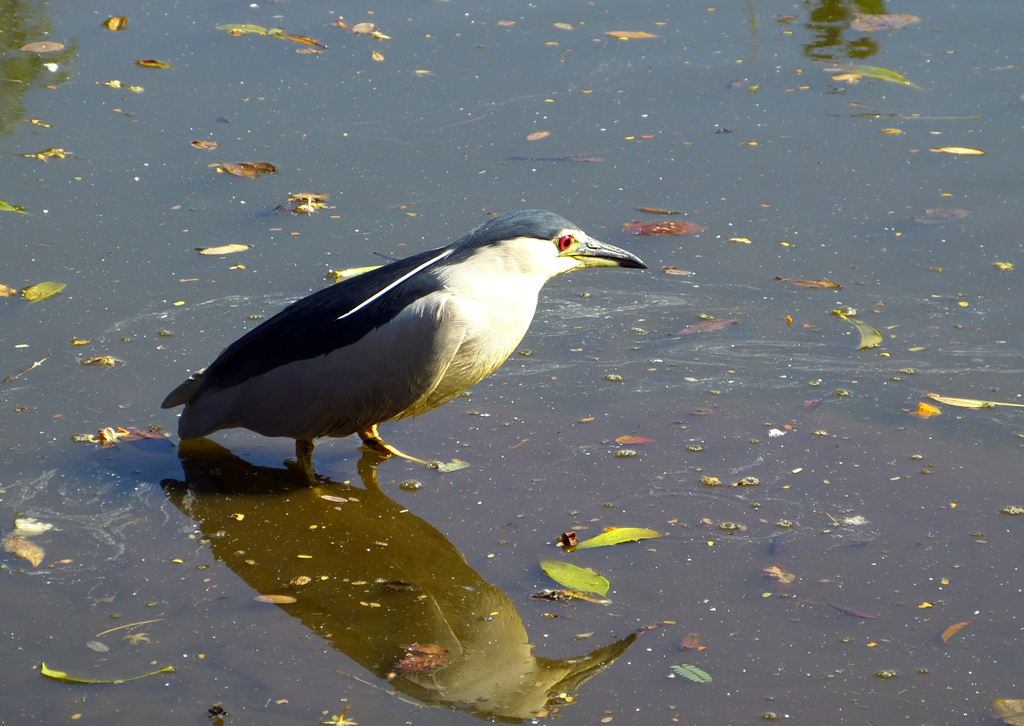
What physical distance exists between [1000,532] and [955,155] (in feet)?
11.8

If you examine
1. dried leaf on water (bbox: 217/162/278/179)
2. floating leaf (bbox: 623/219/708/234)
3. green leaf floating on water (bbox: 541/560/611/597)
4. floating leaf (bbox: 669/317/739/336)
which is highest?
dried leaf on water (bbox: 217/162/278/179)

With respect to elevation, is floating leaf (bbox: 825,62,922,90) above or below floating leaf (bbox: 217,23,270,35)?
below

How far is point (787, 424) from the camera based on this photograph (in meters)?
4.28

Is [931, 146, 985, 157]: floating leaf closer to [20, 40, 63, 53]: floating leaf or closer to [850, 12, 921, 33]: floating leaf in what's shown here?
[850, 12, 921, 33]: floating leaf

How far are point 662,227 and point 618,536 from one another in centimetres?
264

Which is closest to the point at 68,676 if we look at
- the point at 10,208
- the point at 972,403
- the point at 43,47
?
the point at 972,403

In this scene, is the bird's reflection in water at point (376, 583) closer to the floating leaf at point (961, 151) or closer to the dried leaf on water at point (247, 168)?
the dried leaf on water at point (247, 168)

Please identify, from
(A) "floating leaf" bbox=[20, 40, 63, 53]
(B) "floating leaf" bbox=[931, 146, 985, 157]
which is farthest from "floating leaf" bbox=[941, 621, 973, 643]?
(A) "floating leaf" bbox=[20, 40, 63, 53]

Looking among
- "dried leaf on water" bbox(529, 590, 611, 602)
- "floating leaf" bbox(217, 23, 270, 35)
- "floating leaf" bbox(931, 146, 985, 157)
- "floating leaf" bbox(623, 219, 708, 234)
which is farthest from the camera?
"floating leaf" bbox(217, 23, 270, 35)

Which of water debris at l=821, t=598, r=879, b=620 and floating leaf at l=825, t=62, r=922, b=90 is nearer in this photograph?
water debris at l=821, t=598, r=879, b=620

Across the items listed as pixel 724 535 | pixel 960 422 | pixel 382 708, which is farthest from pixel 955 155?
pixel 382 708

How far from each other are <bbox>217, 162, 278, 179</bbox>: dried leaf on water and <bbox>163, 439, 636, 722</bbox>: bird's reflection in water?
250cm

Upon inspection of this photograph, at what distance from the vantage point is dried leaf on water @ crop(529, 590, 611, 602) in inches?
130

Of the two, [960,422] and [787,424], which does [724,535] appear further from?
[960,422]
